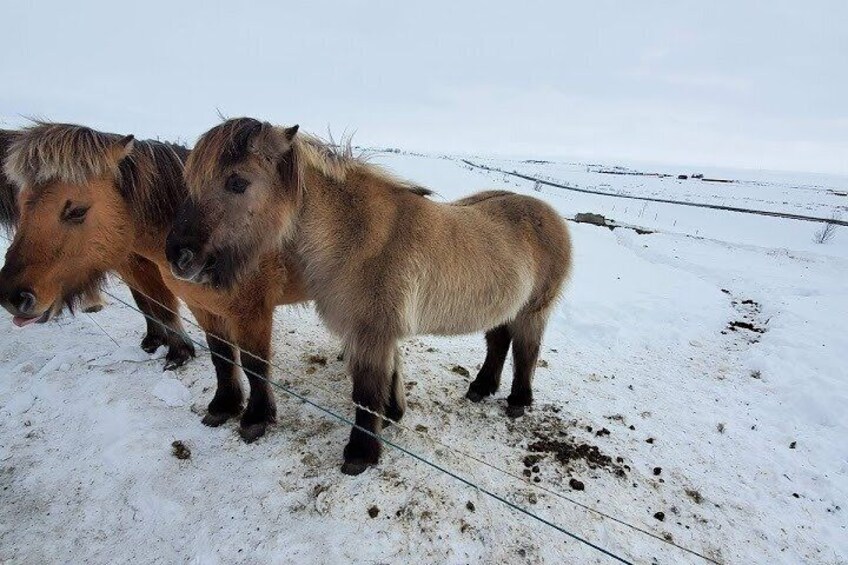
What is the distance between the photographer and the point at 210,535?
2475 millimetres

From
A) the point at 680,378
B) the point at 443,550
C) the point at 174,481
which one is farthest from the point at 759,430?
the point at 174,481

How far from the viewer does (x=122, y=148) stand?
2607mm

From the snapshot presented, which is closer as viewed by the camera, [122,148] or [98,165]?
[98,165]

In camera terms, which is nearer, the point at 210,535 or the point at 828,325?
the point at 210,535

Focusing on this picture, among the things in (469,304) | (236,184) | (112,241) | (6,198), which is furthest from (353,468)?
(6,198)

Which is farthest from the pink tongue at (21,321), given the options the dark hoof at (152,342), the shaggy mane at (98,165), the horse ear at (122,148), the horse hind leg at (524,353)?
the horse hind leg at (524,353)

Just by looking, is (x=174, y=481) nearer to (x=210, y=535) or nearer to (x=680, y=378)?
(x=210, y=535)

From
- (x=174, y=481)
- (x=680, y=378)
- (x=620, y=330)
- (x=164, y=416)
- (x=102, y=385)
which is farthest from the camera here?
(x=620, y=330)

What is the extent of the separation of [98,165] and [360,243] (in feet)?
5.33

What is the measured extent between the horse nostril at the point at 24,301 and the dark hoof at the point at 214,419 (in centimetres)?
147

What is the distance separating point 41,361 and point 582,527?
4915 mm

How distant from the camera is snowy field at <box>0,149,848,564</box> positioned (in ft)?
8.21

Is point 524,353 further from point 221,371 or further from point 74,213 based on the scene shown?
point 74,213

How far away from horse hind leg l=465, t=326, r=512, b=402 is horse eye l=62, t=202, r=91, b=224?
10.7 feet
